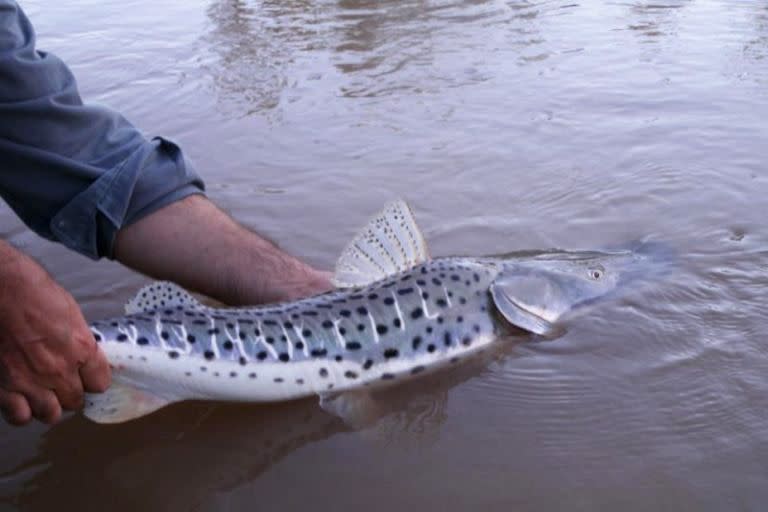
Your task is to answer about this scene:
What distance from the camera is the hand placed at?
213 centimetres

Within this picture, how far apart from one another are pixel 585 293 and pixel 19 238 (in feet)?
9.60

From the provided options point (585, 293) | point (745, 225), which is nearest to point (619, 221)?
point (745, 225)

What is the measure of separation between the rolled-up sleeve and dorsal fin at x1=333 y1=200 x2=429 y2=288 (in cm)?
80

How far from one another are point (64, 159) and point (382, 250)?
4.22 feet

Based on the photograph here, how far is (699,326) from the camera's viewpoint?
10.3 feet

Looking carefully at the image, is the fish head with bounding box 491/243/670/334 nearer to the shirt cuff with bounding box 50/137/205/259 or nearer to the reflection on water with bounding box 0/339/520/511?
the reflection on water with bounding box 0/339/520/511

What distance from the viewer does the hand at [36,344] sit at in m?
2.13

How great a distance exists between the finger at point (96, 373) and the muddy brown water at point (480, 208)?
34 cm

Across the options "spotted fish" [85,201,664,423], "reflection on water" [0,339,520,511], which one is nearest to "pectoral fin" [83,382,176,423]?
"spotted fish" [85,201,664,423]

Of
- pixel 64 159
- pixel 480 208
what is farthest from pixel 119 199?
pixel 480 208

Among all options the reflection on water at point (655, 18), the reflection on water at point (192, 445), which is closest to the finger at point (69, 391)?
the reflection on water at point (192, 445)

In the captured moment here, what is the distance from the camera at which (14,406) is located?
7.25 feet

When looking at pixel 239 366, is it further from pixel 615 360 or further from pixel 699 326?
pixel 699 326

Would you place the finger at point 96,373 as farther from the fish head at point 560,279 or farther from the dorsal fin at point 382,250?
the fish head at point 560,279
